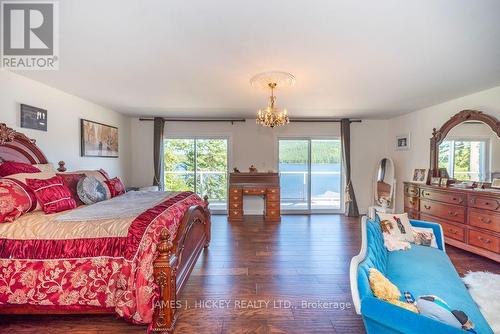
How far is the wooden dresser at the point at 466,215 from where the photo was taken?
2.77 meters

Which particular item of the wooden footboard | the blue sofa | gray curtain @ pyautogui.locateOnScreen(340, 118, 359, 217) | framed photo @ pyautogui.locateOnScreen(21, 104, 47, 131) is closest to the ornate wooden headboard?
framed photo @ pyautogui.locateOnScreen(21, 104, 47, 131)

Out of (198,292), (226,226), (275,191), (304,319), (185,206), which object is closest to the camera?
(304,319)

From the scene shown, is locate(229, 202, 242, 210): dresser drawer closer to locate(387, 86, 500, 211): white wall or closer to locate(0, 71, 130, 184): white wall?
locate(0, 71, 130, 184): white wall

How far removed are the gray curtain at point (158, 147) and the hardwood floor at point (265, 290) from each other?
2262 mm

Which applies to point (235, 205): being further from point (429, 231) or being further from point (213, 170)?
point (429, 231)

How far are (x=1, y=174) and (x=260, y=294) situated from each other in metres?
2.82

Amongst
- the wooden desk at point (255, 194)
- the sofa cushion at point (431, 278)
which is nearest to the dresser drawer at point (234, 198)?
the wooden desk at point (255, 194)

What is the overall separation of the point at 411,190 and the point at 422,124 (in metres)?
1.35

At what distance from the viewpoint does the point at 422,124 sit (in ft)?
14.3

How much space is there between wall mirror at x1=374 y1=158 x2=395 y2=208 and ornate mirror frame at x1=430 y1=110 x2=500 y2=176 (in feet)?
3.56

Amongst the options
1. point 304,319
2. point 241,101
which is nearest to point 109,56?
point 241,101

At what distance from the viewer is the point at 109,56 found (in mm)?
2203

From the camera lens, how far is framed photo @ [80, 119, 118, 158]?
12.5 feet

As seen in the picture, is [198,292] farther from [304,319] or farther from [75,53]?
[75,53]
